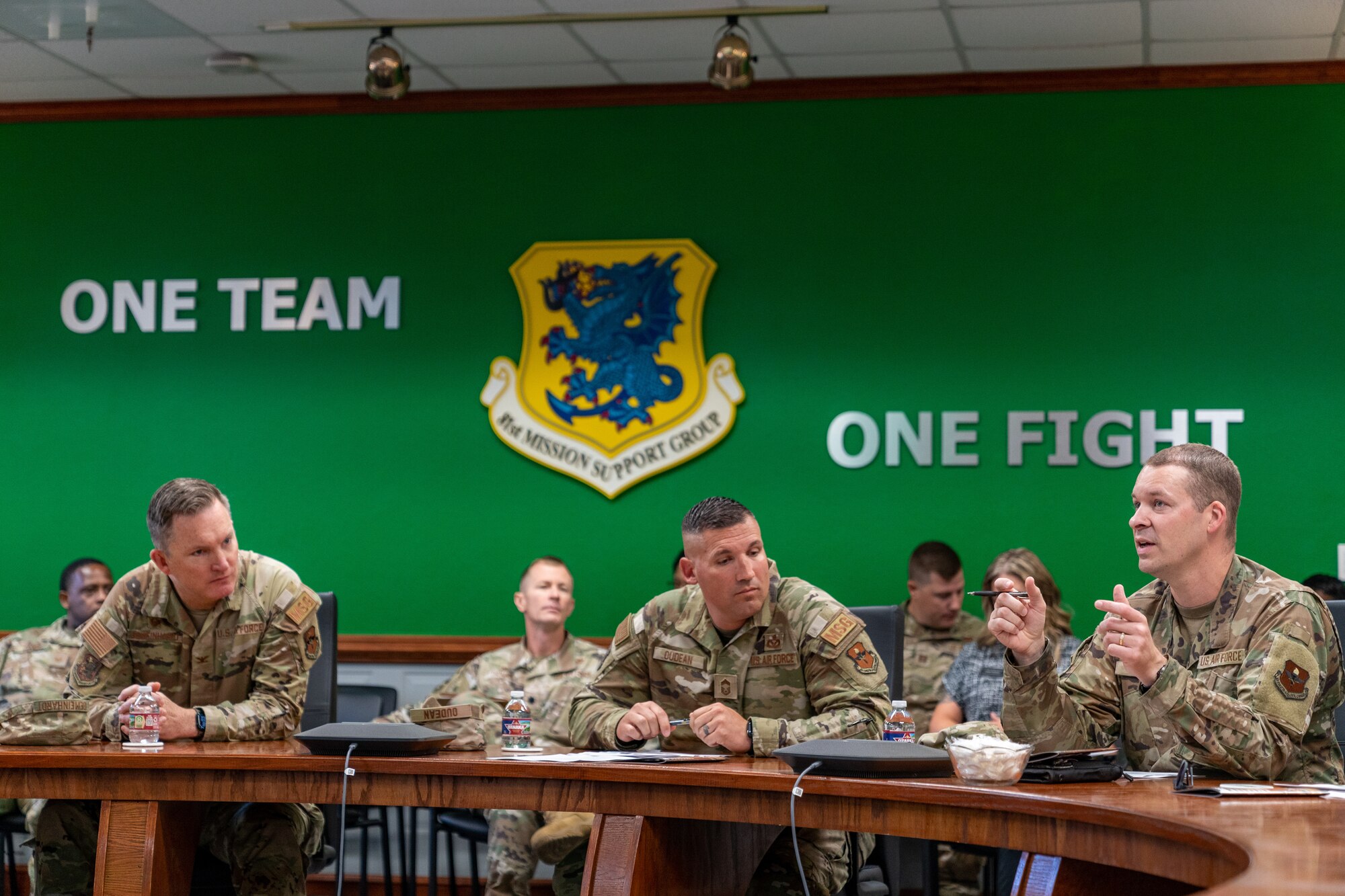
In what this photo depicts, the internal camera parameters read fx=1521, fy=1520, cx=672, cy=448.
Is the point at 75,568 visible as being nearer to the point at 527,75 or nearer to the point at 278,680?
the point at 278,680

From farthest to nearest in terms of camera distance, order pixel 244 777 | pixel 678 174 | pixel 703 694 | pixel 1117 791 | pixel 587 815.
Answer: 1. pixel 678 174
2. pixel 587 815
3. pixel 703 694
4. pixel 244 777
5. pixel 1117 791

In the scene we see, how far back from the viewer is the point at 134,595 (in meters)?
3.64

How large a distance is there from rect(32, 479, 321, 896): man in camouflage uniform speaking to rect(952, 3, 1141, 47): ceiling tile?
9.93 ft

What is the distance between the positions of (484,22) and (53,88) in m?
2.05

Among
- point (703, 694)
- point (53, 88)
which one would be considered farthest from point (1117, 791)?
point (53, 88)

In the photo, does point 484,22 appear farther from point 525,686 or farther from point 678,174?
point 525,686

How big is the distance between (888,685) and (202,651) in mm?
1632

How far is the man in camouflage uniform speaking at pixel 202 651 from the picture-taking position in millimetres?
3355

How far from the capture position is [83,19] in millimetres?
5336

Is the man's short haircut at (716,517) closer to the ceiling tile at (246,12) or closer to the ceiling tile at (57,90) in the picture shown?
the ceiling tile at (246,12)

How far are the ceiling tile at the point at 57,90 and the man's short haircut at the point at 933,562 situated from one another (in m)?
3.70

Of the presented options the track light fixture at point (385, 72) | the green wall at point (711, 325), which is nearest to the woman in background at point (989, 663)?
the green wall at point (711, 325)

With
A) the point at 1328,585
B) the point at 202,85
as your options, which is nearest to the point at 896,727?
the point at 1328,585

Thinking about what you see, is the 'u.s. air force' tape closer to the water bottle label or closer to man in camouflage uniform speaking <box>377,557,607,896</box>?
the water bottle label
